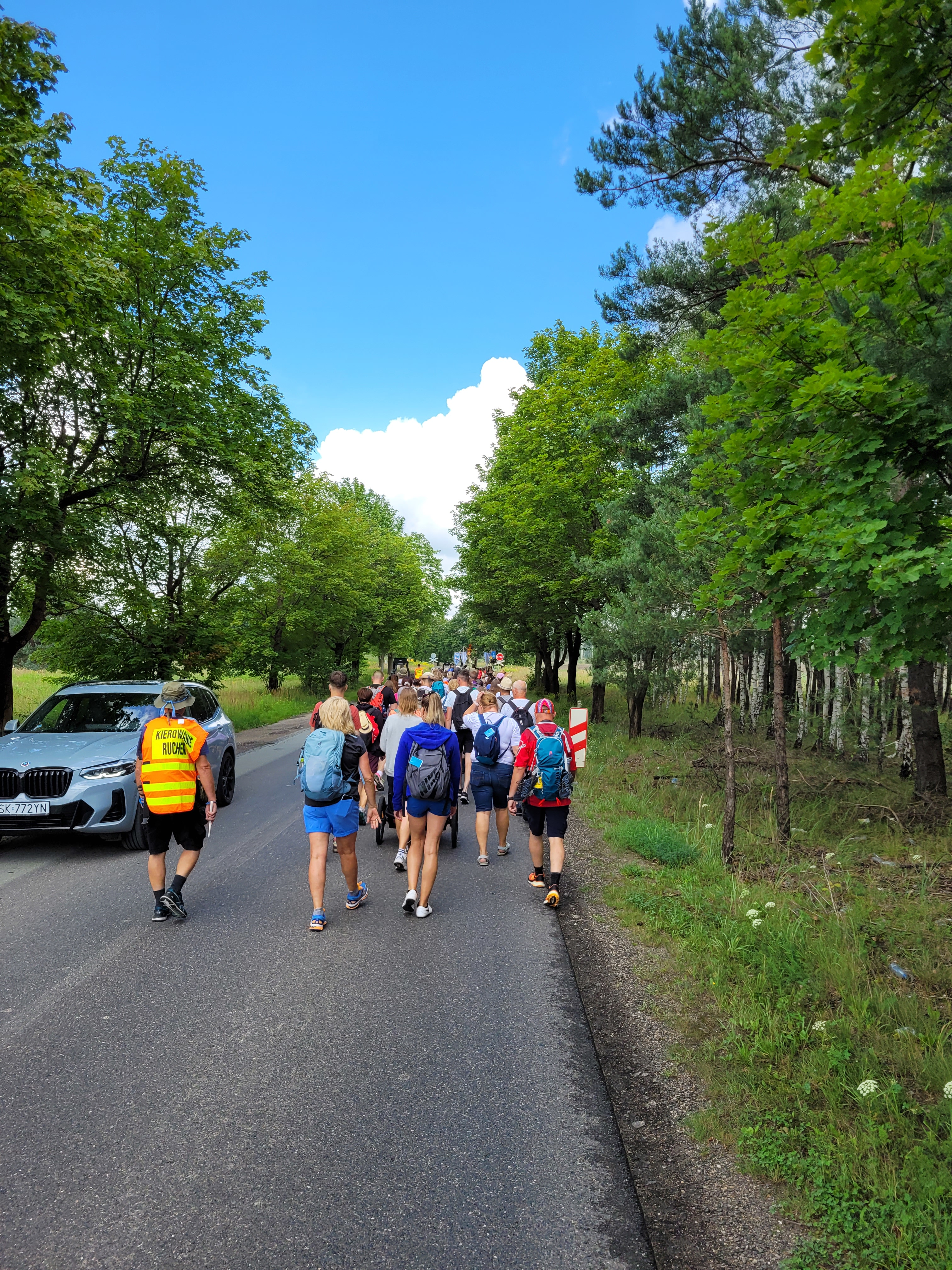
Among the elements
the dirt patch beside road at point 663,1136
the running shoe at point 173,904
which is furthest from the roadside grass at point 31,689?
the dirt patch beside road at point 663,1136

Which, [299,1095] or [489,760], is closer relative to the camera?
[299,1095]

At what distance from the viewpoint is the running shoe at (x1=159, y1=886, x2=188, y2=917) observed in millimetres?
5797

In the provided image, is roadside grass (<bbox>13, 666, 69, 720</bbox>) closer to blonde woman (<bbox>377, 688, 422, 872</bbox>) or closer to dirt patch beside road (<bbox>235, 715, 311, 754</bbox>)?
dirt patch beside road (<bbox>235, 715, 311, 754</bbox>)

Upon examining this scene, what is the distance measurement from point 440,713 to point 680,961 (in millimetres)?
2656

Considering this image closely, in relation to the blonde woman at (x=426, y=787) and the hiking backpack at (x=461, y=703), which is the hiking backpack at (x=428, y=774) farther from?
the hiking backpack at (x=461, y=703)

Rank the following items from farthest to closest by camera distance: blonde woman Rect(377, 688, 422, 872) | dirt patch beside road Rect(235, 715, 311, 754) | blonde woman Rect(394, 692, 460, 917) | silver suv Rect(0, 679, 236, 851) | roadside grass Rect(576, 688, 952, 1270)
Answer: dirt patch beside road Rect(235, 715, 311, 754) < silver suv Rect(0, 679, 236, 851) < blonde woman Rect(377, 688, 422, 872) < blonde woman Rect(394, 692, 460, 917) < roadside grass Rect(576, 688, 952, 1270)

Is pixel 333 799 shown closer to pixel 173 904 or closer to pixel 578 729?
pixel 173 904

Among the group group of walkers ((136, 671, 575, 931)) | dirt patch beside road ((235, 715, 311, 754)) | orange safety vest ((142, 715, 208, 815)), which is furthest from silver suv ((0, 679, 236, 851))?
dirt patch beside road ((235, 715, 311, 754))

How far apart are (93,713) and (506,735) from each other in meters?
5.19

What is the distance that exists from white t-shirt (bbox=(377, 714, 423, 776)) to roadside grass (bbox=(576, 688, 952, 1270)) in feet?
9.01

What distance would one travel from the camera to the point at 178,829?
5973mm

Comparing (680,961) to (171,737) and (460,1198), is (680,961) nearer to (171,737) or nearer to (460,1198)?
(460,1198)

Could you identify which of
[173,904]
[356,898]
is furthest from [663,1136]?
[173,904]

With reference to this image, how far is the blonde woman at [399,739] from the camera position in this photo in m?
7.15
